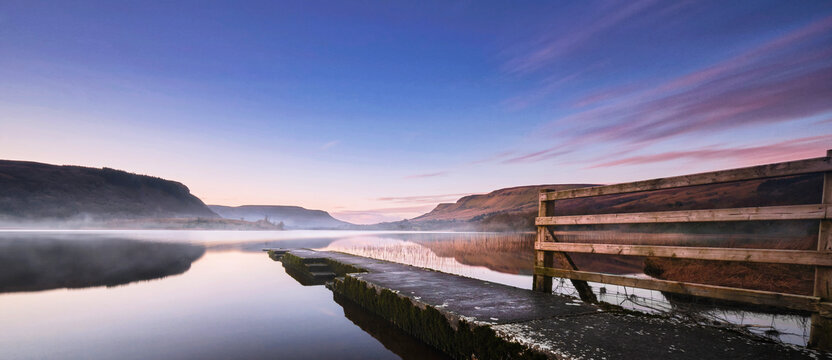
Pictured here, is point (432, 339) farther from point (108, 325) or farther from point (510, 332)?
point (108, 325)

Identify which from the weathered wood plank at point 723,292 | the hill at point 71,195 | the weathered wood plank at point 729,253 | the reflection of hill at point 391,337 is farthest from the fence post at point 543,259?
the hill at point 71,195

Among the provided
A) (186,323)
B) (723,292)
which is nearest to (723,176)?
(723,292)

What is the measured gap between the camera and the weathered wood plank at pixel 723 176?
3750mm

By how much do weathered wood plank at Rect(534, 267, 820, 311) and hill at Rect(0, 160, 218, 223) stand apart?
578 feet

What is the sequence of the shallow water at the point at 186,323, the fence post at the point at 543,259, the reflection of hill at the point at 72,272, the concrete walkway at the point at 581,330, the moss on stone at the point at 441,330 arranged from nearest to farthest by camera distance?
the concrete walkway at the point at 581,330, the moss on stone at the point at 441,330, the shallow water at the point at 186,323, the fence post at the point at 543,259, the reflection of hill at the point at 72,272

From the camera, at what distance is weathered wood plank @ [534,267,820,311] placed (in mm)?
3756

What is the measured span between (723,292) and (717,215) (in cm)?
88

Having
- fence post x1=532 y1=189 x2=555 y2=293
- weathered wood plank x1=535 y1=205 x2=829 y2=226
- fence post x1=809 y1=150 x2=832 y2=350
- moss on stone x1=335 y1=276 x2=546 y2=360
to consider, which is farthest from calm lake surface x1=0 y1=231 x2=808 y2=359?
fence post x1=809 y1=150 x2=832 y2=350

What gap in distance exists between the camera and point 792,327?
7031 millimetres

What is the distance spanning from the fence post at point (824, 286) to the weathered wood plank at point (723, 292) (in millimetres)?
82

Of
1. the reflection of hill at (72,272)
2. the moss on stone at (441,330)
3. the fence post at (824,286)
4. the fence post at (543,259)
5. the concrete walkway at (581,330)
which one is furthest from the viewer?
the reflection of hill at (72,272)

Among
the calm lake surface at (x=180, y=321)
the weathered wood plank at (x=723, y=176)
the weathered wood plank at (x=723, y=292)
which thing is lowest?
the calm lake surface at (x=180, y=321)

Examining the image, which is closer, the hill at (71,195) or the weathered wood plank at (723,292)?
the weathered wood plank at (723,292)

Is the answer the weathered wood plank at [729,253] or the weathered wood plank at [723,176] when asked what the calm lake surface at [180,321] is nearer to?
the weathered wood plank at [729,253]
